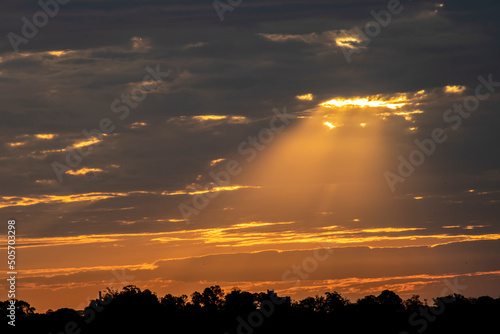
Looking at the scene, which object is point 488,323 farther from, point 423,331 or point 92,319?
point 92,319

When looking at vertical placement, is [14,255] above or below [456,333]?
above

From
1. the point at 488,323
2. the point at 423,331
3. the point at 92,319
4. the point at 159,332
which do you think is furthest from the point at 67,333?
the point at 488,323

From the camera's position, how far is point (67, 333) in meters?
197

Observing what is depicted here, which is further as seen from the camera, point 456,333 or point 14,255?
point 456,333

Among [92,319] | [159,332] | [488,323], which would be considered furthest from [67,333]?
[488,323]

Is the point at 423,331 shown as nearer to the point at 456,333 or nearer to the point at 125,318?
the point at 456,333

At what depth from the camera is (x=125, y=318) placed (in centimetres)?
19112

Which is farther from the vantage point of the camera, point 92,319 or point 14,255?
point 92,319

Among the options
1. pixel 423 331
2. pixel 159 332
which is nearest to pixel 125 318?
pixel 159 332

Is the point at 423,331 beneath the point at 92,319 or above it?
beneath

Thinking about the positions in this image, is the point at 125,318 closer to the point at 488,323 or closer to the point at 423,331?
the point at 423,331

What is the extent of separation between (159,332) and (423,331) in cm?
6426

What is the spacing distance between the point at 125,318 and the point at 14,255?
83.6 meters

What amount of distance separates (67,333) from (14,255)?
300 ft
